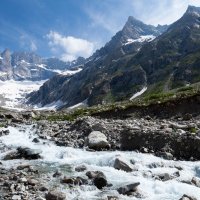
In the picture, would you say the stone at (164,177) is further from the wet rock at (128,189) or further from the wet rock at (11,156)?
the wet rock at (11,156)

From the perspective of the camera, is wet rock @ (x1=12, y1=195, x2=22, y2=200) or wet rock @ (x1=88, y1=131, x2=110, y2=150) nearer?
wet rock @ (x1=12, y1=195, x2=22, y2=200)

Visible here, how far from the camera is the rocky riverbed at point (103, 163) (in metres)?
20.6

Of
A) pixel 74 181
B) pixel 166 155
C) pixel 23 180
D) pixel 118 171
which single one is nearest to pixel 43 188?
pixel 23 180

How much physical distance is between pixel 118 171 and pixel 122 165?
1.96ft

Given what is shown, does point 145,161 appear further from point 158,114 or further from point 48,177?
point 158,114

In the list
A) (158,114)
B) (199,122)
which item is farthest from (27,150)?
(158,114)

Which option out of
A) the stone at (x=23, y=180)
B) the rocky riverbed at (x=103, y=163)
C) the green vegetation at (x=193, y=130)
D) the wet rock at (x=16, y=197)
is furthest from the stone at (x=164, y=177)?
the green vegetation at (x=193, y=130)

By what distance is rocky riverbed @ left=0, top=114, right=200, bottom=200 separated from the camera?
20641 millimetres

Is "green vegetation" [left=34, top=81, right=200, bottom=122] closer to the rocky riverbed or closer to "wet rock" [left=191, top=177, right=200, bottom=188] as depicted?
the rocky riverbed

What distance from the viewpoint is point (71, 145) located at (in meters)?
34.6

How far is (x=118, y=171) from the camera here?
81.9ft

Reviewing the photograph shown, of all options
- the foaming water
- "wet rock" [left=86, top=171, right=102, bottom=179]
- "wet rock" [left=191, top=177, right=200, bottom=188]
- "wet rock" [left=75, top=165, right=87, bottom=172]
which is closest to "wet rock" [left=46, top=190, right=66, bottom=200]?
the foaming water

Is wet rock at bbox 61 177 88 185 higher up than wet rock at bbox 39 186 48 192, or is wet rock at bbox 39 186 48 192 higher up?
wet rock at bbox 61 177 88 185

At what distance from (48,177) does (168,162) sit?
8.79 m
